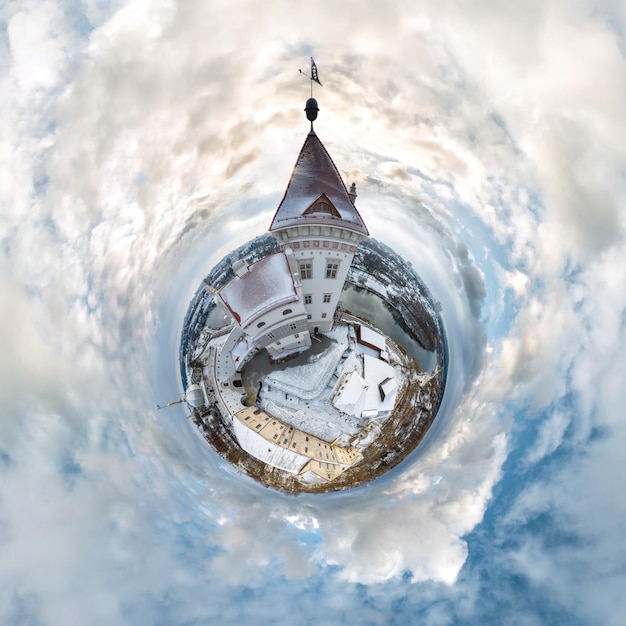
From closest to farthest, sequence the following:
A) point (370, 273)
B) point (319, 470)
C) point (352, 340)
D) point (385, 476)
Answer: point (319, 470) < point (385, 476) < point (352, 340) < point (370, 273)

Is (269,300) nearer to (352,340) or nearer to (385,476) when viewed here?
(352,340)

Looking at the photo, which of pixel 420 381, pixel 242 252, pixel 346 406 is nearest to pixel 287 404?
pixel 346 406

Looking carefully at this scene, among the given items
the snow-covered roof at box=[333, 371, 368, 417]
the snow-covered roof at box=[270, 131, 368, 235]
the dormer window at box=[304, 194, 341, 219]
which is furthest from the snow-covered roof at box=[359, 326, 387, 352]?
the dormer window at box=[304, 194, 341, 219]

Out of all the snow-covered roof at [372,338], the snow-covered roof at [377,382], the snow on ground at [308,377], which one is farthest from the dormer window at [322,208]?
the snow-covered roof at [377,382]

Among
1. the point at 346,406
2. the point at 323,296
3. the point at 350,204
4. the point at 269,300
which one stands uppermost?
the point at 350,204

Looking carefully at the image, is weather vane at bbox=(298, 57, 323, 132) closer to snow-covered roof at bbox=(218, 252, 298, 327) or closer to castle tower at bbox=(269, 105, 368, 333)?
castle tower at bbox=(269, 105, 368, 333)

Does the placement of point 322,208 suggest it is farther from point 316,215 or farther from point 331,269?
point 331,269
